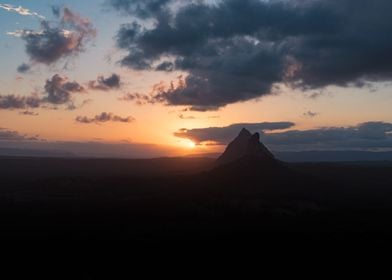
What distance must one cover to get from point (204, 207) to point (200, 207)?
1.13m

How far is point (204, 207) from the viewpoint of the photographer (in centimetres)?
12375

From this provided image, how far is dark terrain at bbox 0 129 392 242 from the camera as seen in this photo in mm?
93250

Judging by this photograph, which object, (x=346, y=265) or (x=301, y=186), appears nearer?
(x=346, y=265)

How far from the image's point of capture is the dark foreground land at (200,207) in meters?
93.4

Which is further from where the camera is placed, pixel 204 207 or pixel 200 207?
pixel 204 207

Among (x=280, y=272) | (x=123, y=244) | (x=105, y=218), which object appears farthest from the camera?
(x=105, y=218)

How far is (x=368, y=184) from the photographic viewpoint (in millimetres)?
197625

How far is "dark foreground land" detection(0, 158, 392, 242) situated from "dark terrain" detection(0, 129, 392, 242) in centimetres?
21

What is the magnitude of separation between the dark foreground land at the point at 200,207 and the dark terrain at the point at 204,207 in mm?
207

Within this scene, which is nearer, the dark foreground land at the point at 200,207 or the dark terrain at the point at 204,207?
the dark terrain at the point at 204,207

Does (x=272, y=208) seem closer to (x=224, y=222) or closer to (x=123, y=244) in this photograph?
(x=224, y=222)

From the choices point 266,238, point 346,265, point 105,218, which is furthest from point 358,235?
point 105,218

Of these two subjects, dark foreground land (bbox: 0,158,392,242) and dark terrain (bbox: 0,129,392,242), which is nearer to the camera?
dark terrain (bbox: 0,129,392,242)

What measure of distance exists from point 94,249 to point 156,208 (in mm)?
45382
